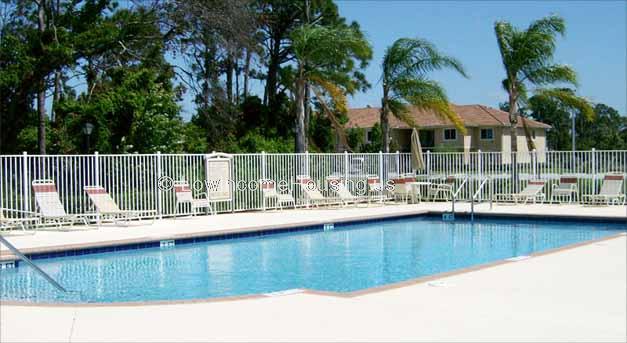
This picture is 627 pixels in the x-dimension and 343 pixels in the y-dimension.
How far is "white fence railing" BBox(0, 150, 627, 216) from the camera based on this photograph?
15.8 m

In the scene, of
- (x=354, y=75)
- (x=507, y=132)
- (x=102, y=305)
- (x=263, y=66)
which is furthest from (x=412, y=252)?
(x=507, y=132)

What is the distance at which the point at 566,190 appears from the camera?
20.5 metres

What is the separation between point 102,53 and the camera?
2464 cm

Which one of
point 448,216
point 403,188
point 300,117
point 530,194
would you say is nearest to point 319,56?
point 300,117

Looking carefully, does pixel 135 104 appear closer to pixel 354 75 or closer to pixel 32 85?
pixel 32 85

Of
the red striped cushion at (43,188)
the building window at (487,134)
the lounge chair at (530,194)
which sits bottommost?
the lounge chair at (530,194)

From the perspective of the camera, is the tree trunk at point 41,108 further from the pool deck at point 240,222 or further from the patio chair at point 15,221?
the patio chair at point 15,221

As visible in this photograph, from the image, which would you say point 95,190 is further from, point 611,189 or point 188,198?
point 611,189

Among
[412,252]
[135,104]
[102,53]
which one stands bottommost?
[412,252]

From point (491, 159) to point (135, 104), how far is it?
1083cm

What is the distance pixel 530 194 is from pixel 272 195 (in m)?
7.25

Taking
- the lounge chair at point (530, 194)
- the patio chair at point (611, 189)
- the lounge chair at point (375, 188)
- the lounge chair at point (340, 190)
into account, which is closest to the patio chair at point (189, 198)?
the lounge chair at point (340, 190)

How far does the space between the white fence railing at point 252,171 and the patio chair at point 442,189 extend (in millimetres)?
351

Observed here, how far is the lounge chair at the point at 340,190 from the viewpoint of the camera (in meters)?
21.0
